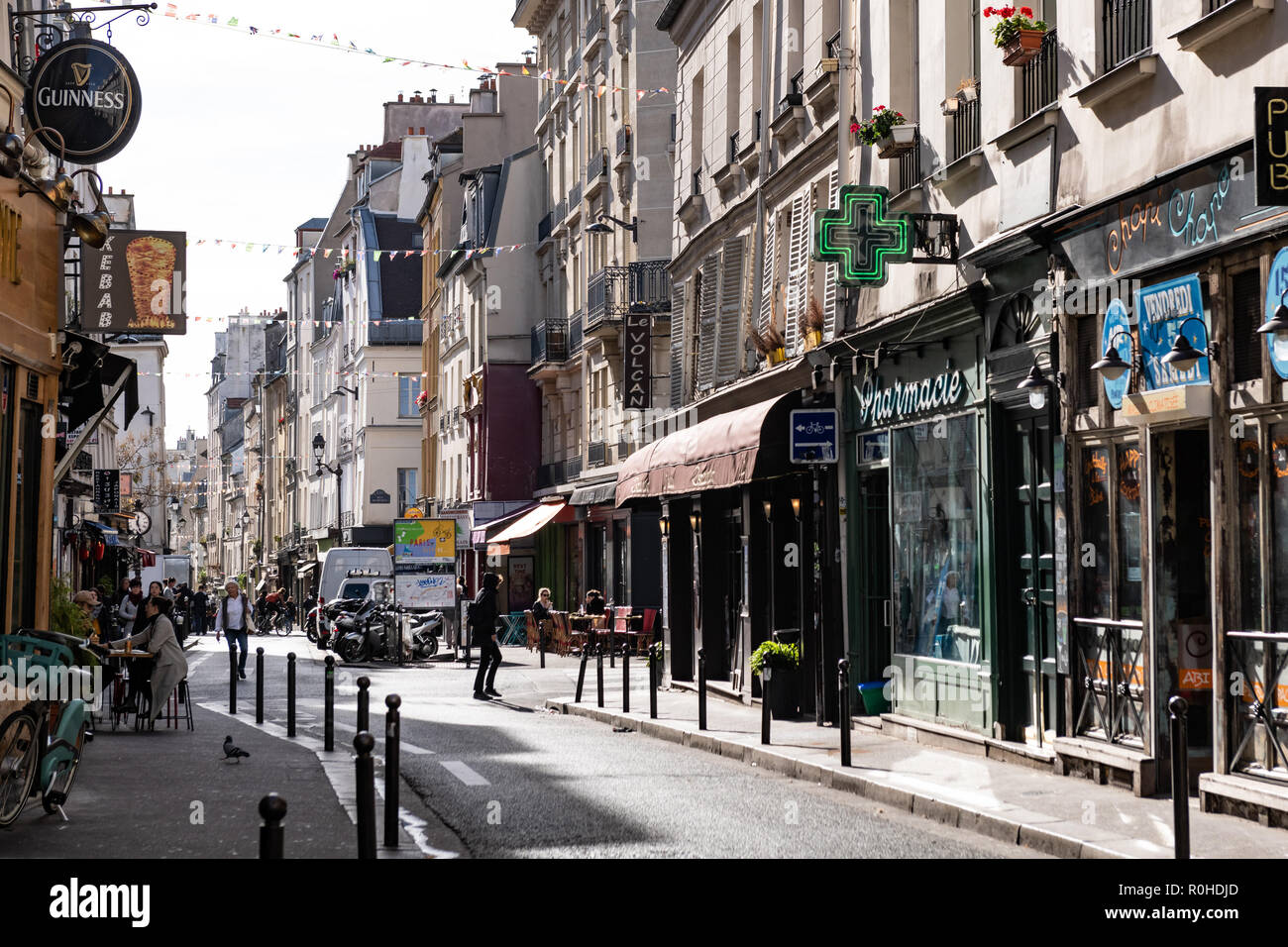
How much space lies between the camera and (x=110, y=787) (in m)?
13.5

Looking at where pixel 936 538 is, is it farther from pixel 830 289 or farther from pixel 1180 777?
pixel 1180 777

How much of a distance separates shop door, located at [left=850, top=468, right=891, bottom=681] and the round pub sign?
8.68 m

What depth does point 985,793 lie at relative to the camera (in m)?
12.2

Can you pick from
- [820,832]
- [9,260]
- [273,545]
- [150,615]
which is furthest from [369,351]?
[820,832]

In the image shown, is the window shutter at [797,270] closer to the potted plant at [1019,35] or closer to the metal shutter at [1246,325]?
the potted plant at [1019,35]

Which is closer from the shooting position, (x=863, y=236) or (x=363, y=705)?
(x=363, y=705)

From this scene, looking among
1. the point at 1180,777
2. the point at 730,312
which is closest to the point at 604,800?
the point at 1180,777

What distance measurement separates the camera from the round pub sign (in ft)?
58.3

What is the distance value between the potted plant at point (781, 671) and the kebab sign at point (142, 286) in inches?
406

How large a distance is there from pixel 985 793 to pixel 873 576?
6.30 m

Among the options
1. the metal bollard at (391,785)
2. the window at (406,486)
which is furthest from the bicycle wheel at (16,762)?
the window at (406,486)

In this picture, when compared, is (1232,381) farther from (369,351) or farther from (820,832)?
(369,351)
